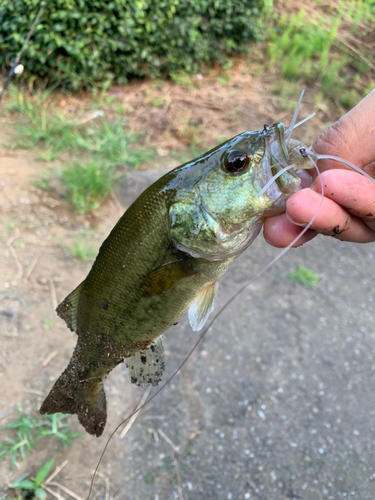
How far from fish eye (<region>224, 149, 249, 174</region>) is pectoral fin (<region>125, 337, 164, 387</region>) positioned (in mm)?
848

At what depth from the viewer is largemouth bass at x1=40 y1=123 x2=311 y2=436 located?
135 cm

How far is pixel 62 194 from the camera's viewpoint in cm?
395

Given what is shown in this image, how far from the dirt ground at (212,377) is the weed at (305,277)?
79mm

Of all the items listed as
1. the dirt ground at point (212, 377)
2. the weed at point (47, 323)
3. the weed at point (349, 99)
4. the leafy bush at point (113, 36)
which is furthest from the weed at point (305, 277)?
the leafy bush at point (113, 36)

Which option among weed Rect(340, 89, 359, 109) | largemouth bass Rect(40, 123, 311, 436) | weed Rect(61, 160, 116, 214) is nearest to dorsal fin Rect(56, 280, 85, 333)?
largemouth bass Rect(40, 123, 311, 436)

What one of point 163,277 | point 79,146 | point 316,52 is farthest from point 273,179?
point 316,52

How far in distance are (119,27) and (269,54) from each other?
3069 mm

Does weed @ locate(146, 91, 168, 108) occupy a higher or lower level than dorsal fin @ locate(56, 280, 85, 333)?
lower

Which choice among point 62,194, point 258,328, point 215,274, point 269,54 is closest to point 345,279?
point 258,328

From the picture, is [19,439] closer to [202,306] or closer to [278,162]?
[202,306]

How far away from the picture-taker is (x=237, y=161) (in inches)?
53.2

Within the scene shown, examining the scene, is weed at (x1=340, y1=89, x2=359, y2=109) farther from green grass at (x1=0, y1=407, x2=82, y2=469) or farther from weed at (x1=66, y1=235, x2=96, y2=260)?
green grass at (x1=0, y1=407, x2=82, y2=469)

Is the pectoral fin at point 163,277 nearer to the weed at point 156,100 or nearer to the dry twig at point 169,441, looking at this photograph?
the dry twig at point 169,441

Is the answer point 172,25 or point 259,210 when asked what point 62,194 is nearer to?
point 259,210
